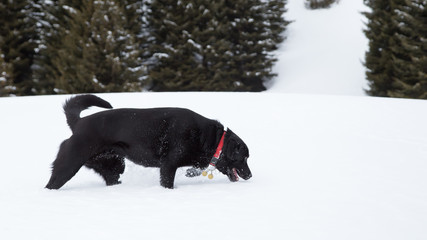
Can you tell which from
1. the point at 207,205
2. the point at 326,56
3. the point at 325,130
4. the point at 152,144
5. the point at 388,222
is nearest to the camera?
the point at 388,222

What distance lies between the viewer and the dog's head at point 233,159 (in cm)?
433

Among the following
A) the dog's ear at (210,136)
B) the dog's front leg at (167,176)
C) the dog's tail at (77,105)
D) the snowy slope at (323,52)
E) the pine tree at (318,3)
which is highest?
the dog's tail at (77,105)

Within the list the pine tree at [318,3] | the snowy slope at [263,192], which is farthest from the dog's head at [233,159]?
the pine tree at [318,3]

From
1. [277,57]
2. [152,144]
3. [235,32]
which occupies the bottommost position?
[277,57]

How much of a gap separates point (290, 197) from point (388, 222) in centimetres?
89

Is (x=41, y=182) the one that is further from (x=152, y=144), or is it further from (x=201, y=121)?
(x=201, y=121)

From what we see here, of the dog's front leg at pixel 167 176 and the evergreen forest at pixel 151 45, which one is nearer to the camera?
the dog's front leg at pixel 167 176

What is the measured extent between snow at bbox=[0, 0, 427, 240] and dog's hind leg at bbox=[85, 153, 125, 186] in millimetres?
101

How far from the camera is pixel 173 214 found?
3162 millimetres

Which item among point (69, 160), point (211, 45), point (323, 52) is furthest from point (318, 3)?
point (69, 160)

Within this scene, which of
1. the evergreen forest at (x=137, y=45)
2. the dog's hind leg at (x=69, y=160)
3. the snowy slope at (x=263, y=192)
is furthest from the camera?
the evergreen forest at (x=137, y=45)

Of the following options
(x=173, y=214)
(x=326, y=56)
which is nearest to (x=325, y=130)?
(x=173, y=214)

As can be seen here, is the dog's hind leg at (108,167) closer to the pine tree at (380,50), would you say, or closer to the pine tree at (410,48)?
the pine tree at (410,48)

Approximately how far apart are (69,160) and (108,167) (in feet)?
1.75
